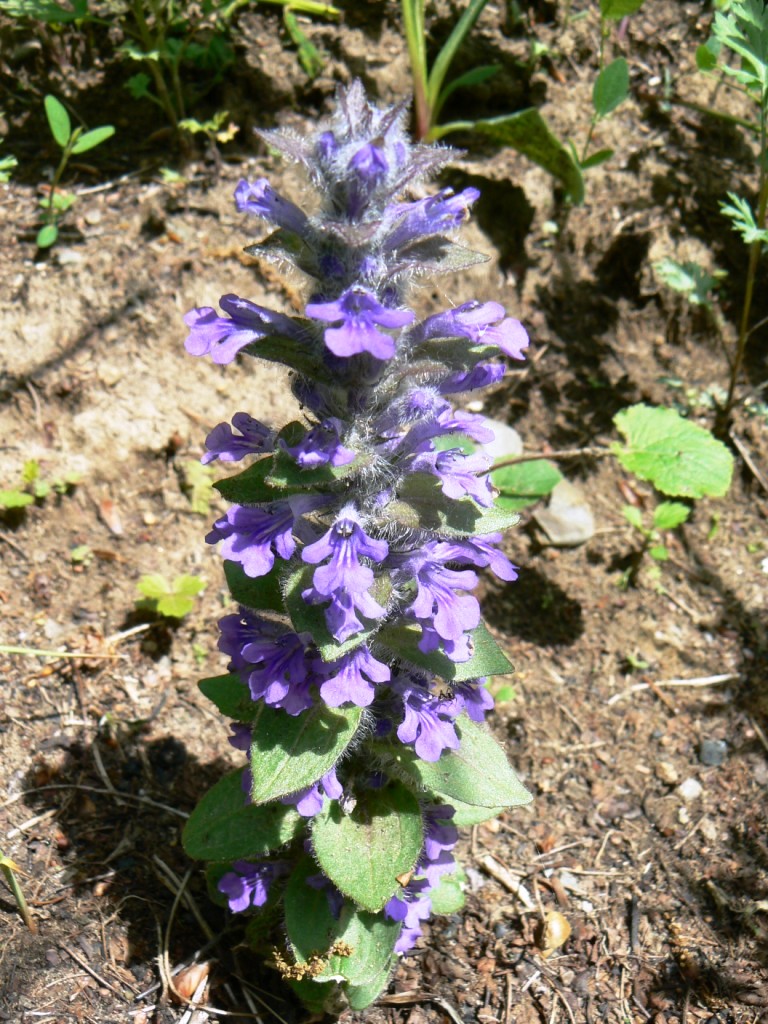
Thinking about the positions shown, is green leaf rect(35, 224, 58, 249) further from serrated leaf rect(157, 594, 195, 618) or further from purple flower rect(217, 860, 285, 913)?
purple flower rect(217, 860, 285, 913)

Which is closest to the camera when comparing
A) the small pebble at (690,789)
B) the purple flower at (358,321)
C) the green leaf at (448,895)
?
the purple flower at (358,321)

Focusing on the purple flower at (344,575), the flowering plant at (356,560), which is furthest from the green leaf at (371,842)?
the purple flower at (344,575)

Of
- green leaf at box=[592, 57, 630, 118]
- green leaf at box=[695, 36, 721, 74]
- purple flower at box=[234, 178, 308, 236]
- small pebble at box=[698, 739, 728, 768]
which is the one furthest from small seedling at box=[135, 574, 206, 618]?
green leaf at box=[695, 36, 721, 74]

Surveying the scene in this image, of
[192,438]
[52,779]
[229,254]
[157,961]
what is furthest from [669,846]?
[229,254]

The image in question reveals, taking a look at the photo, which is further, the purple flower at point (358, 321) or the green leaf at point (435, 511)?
the green leaf at point (435, 511)

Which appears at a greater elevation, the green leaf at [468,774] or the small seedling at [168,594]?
the green leaf at [468,774]

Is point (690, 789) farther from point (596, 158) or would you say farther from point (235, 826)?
point (596, 158)

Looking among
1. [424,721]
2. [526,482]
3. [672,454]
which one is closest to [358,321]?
[424,721]

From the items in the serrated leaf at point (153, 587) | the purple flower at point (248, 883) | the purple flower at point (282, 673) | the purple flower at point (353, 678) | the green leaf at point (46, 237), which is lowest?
the serrated leaf at point (153, 587)

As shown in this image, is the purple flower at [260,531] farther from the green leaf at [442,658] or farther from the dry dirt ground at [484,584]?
the dry dirt ground at [484,584]
